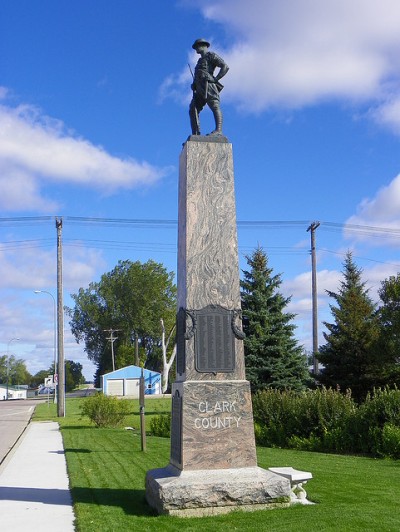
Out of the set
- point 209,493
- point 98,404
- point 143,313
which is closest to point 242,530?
point 209,493

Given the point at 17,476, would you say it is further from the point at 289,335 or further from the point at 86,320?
the point at 86,320

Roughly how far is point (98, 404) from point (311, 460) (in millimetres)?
12195

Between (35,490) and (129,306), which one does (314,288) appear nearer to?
(35,490)

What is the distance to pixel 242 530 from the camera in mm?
7250

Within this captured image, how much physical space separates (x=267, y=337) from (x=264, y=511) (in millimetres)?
17310

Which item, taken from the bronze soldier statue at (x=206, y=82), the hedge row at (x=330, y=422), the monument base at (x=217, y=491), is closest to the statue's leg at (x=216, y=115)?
the bronze soldier statue at (x=206, y=82)

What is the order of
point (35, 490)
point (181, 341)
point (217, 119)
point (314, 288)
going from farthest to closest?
point (314, 288) → point (35, 490) → point (217, 119) → point (181, 341)

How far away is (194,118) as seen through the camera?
10.4 meters

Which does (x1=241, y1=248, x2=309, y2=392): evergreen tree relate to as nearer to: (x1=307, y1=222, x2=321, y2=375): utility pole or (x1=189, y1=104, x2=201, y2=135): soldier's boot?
(x1=307, y1=222, x2=321, y2=375): utility pole

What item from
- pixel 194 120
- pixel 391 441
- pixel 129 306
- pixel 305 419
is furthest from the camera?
pixel 129 306

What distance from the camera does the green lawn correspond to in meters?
7.55

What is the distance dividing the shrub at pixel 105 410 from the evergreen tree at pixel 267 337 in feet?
16.3

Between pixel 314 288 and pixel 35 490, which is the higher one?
pixel 314 288

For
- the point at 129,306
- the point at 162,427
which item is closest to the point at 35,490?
the point at 162,427
